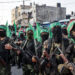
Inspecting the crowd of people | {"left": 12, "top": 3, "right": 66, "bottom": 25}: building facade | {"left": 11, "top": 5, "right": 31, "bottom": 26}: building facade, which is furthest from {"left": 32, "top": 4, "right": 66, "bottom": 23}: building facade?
the crowd of people

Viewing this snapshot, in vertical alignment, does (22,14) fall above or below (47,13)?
below

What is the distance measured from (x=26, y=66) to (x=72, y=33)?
84.0 inches

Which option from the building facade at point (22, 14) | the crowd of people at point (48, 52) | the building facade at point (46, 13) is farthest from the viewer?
the building facade at point (22, 14)

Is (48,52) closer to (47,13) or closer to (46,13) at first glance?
(47,13)

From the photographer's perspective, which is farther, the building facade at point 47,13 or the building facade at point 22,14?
the building facade at point 22,14

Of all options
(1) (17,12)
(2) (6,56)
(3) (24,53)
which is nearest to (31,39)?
(3) (24,53)

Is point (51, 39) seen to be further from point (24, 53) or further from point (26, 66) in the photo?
point (26, 66)

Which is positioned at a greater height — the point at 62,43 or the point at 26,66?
the point at 62,43

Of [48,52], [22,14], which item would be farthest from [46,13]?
[48,52]

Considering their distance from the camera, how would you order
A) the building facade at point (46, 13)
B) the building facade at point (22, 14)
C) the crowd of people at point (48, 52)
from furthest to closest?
the building facade at point (22, 14) < the building facade at point (46, 13) < the crowd of people at point (48, 52)

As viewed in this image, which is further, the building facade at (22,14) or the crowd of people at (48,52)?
the building facade at (22,14)

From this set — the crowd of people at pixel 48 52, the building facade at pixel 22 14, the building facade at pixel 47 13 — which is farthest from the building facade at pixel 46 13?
the crowd of people at pixel 48 52

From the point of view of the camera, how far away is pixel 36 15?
44.5 meters

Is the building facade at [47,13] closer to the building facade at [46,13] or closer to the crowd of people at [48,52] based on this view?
the building facade at [46,13]
